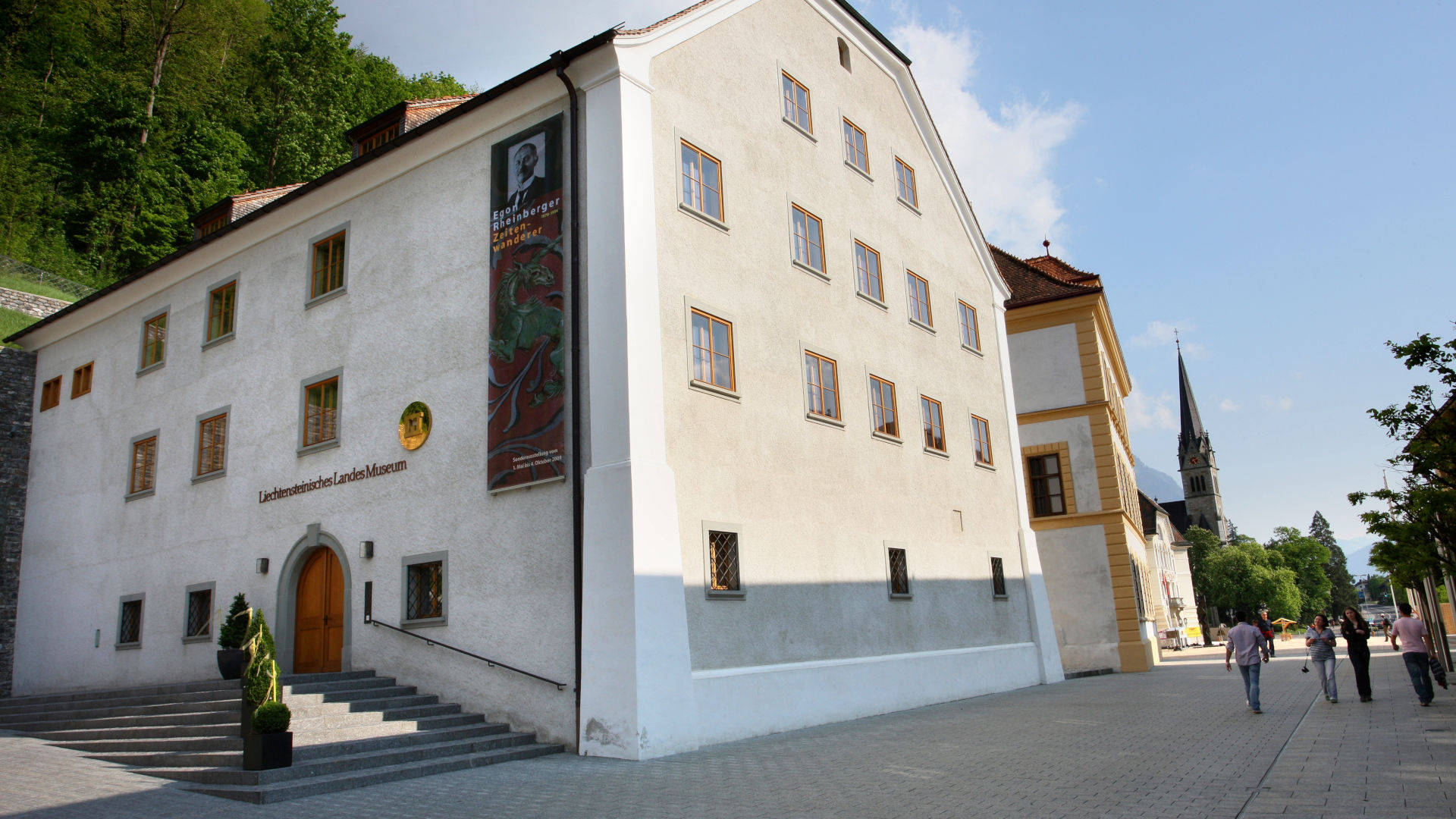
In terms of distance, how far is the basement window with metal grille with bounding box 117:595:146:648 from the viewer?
20547 mm

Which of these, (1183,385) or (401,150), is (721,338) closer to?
(401,150)

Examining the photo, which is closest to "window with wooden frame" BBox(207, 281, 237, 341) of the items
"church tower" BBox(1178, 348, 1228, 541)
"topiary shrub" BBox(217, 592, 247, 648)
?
"topiary shrub" BBox(217, 592, 247, 648)

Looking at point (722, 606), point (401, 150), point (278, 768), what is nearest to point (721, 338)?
point (722, 606)

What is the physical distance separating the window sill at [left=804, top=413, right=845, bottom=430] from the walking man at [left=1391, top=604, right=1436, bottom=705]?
9312 mm

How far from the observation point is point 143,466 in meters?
21.7

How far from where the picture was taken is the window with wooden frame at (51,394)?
2502 centimetres

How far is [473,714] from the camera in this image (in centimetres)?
1435

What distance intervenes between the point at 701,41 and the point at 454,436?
8048 millimetres

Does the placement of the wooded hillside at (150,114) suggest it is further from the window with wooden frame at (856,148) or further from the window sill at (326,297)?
the window with wooden frame at (856,148)

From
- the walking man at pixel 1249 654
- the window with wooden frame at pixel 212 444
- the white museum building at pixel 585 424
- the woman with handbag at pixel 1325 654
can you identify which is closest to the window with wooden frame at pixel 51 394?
the white museum building at pixel 585 424

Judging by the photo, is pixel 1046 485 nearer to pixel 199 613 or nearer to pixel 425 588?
pixel 425 588

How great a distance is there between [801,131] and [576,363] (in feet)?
26.4

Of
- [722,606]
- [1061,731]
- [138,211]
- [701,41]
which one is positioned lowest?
[1061,731]

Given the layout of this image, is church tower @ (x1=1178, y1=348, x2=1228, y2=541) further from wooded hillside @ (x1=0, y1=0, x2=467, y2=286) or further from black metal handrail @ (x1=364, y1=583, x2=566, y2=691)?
black metal handrail @ (x1=364, y1=583, x2=566, y2=691)
